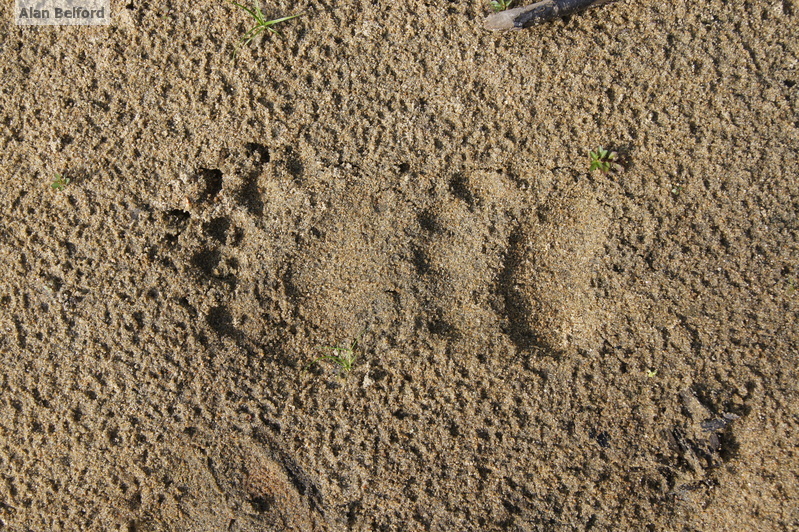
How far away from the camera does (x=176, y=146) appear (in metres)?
1.77

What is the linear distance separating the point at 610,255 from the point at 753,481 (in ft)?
2.80

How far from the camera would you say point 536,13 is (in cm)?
170

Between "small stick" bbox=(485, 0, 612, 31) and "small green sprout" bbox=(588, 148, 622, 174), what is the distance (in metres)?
0.48

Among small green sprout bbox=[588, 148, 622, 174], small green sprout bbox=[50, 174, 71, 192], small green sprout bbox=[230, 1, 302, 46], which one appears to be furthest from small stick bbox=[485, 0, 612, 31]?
small green sprout bbox=[50, 174, 71, 192]

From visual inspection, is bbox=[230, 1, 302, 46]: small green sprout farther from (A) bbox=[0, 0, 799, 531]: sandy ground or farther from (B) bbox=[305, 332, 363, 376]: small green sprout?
(B) bbox=[305, 332, 363, 376]: small green sprout

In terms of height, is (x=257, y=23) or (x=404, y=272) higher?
(x=257, y=23)

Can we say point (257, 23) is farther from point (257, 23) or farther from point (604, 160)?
point (604, 160)

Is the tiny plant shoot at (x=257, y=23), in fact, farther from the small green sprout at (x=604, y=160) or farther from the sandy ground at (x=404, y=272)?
the small green sprout at (x=604, y=160)

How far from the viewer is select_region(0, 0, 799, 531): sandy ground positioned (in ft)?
5.45

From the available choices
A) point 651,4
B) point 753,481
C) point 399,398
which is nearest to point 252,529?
point 399,398

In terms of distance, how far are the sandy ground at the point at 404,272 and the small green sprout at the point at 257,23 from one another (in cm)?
4

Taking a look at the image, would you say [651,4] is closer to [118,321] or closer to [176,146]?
[176,146]

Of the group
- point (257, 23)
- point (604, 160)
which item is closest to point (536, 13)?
point (604, 160)

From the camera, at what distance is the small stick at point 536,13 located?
5.56 ft
